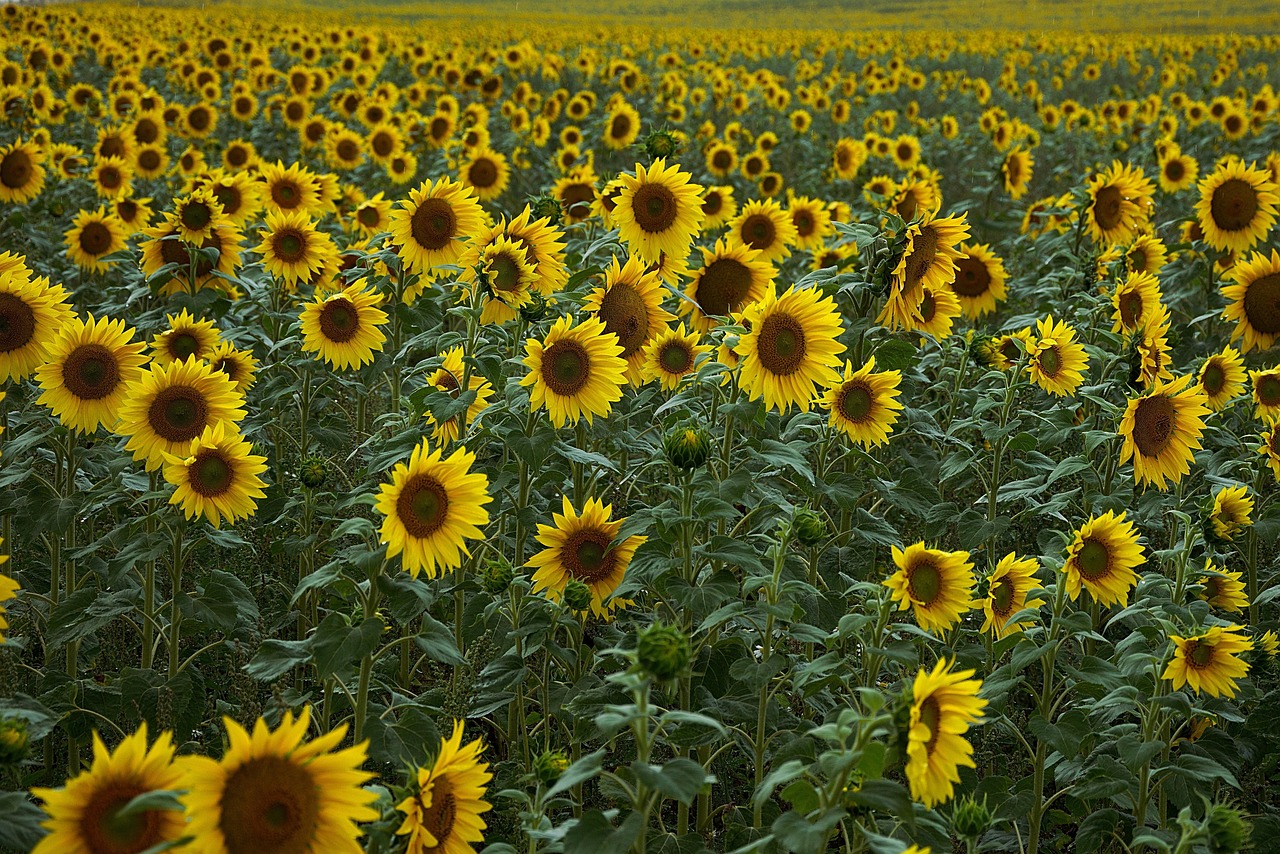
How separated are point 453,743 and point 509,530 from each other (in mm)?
1487

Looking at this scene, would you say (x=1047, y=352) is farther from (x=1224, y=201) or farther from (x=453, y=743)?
(x=453, y=743)

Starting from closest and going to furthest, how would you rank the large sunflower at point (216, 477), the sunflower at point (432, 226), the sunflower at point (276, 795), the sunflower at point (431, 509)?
the sunflower at point (276, 795) → the sunflower at point (431, 509) → the large sunflower at point (216, 477) → the sunflower at point (432, 226)

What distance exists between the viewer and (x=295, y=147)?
11.1 m

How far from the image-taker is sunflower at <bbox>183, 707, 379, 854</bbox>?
161 cm

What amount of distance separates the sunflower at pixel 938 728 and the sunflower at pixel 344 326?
9.05ft

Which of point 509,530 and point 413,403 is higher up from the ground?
point 413,403

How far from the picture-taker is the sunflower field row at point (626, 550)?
6.76 ft

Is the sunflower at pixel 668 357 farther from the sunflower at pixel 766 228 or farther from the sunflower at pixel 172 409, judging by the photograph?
the sunflower at pixel 766 228

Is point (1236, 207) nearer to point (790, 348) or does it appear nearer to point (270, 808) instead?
point (790, 348)

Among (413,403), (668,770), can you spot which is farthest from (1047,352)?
(668,770)

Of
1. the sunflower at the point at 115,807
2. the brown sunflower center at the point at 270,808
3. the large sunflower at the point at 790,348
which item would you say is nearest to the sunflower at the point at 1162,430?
the large sunflower at the point at 790,348

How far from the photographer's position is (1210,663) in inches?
111

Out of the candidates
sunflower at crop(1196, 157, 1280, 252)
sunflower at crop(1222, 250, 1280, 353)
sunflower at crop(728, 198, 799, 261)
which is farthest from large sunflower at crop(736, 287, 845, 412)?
sunflower at crop(1196, 157, 1280, 252)

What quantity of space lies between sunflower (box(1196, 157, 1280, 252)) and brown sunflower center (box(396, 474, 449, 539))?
4.80 meters
